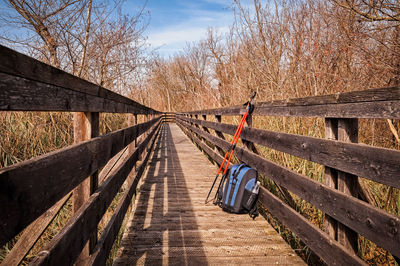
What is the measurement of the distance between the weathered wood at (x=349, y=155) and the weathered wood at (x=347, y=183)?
0.08m

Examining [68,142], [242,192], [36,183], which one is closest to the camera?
[36,183]

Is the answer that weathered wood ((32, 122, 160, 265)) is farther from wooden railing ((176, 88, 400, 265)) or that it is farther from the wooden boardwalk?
wooden railing ((176, 88, 400, 265))

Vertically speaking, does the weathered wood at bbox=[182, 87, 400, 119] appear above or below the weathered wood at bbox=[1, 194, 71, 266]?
above

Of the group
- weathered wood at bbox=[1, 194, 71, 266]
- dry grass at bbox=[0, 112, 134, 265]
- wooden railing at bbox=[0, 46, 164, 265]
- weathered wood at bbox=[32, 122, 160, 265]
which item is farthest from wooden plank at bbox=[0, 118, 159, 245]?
dry grass at bbox=[0, 112, 134, 265]

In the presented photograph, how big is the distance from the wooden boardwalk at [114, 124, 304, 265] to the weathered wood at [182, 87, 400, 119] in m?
1.20

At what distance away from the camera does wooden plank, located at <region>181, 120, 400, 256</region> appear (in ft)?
3.77

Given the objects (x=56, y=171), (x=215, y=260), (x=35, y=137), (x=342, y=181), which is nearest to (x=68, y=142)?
(x=35, y=137)

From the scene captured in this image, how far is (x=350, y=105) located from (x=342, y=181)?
0.47 m

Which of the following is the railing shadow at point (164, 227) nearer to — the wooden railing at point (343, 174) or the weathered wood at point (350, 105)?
the wooden railing at point (343, 174)

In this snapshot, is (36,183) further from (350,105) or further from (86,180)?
(350,105)

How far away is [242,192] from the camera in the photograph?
2.75 meters

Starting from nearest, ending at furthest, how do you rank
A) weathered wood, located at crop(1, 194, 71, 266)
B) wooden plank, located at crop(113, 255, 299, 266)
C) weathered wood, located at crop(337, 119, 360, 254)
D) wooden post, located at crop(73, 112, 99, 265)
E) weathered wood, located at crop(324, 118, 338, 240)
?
wooden post, located at crop(73, 112, 99, 265) → weathered wood, located at crop(337, 119, 360, 254) → weathered wood, located at crop(324, 118, 338, 240) → weathered wood, located at crop(1, 194, 71, 266) → wooden plank, located at crop(113, 255, 299, 266)

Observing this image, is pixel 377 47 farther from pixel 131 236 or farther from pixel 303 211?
pixel 131 236

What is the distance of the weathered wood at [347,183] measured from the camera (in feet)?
5.05
